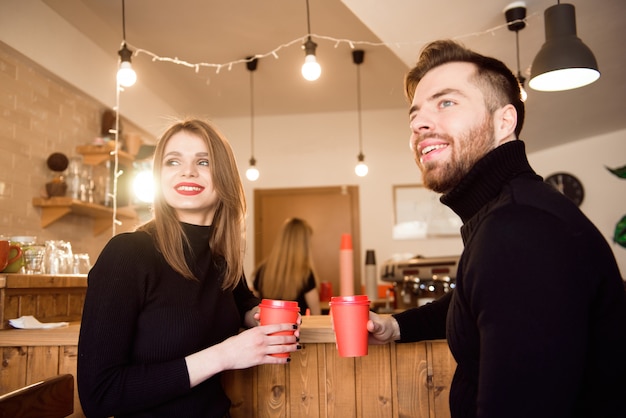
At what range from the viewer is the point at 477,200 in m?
1.11

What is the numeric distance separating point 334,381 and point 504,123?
→ 1.02m

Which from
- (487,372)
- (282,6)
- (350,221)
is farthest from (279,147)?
(487,372)

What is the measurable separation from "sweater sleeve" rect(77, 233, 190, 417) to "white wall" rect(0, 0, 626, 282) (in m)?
3.99

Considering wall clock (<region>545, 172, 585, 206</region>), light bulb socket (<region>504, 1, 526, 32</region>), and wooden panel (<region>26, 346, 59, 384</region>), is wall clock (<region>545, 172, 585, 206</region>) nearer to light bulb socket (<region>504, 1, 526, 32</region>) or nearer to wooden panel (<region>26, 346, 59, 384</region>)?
light bulb socket (<region>504, 1, 526, 32</region>)

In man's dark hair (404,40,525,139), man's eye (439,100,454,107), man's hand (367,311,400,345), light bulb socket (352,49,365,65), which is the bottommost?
man's hand (367,311,400,345)

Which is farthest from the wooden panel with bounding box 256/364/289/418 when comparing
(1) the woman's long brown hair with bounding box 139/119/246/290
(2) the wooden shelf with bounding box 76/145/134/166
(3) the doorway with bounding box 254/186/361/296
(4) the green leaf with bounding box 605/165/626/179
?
(4) the green leaf with bounding box 605/165/626/179

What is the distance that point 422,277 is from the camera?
12.8ft

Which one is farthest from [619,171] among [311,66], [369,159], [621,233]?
[311,66]

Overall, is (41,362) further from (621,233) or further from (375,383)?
(621,233)

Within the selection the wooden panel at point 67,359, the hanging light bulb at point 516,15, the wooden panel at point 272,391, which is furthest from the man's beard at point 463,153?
the hanging light bulb at point 516,15

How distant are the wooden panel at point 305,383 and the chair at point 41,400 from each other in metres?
0.81

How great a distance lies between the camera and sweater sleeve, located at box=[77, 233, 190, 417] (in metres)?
1.19

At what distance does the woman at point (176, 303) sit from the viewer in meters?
1.21

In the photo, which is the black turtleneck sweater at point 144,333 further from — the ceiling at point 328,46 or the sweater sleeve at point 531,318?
the ceiling at point 328,46
